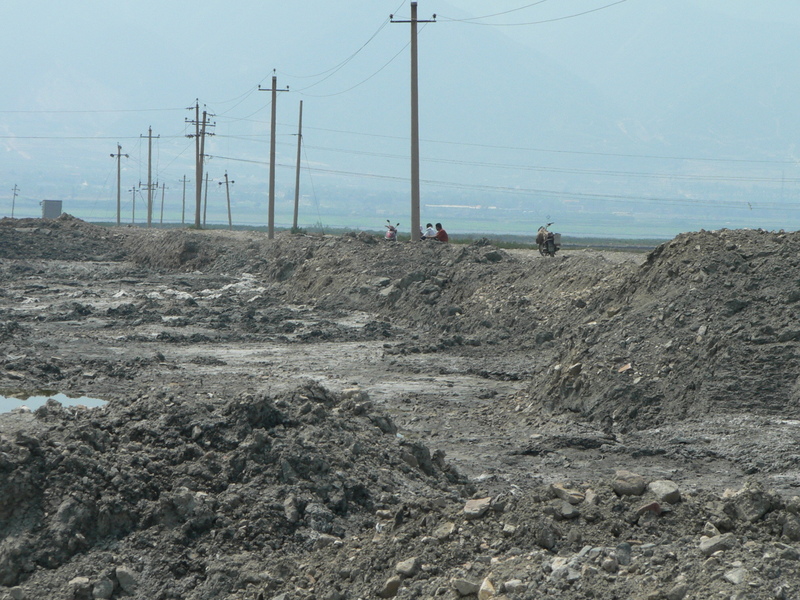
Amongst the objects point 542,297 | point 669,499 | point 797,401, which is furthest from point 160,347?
point 669,499

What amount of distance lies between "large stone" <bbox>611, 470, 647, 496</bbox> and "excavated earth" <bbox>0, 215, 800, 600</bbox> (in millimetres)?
47

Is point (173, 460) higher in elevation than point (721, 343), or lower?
lower

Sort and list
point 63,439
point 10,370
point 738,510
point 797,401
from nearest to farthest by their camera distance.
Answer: point 738,510 < point 63,439 < point 797,401 < point 10,370

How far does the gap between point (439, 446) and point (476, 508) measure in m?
4.21

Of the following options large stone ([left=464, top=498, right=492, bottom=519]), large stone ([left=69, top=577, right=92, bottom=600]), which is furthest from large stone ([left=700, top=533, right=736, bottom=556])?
large stone ([left=69, top=577, right=92, bottom=600])

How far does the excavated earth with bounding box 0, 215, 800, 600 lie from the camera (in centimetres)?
637

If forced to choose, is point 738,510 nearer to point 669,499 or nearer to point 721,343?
point 669,499

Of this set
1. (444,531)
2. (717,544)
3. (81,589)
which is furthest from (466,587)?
(81,589)

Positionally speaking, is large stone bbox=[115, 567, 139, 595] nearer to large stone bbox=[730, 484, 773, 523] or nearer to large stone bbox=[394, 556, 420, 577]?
large stone bbox=[394, 556, 420, 577]

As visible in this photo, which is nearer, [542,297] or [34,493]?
[34,493]

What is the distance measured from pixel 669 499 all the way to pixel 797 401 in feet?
17.3

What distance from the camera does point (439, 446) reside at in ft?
36.2

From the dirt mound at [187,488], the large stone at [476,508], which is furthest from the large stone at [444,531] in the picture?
the dirt mound at [187,488]

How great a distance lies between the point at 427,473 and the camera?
354 inches
